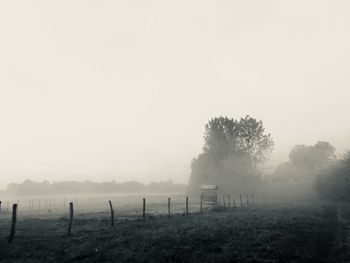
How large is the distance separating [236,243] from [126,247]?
25.0 feet

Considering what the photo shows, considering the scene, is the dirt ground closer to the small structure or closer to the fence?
the fence

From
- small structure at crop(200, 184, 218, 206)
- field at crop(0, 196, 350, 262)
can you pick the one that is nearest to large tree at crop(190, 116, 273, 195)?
small structure at crop(200, 184, 218, 206)

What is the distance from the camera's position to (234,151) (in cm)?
13188

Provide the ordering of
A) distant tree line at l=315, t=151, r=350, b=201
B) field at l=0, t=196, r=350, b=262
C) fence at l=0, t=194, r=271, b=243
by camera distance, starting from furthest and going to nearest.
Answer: distant tree line at l=315, t=151, r=350, b=201, fence at l=0, t=194, r=271, b=243, field at l=0, t=196, r=350, b=262

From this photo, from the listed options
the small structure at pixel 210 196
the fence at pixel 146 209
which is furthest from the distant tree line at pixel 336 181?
the small structure at pixel 210 196

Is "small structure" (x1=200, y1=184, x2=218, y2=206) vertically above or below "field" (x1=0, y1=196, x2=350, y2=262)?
above

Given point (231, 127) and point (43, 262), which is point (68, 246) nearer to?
point (43, 262)

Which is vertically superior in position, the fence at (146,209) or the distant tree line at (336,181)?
the distant tree line at (336,181)

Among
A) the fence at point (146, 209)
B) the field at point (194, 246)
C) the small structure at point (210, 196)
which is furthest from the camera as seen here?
the small structure at point (210, 196)

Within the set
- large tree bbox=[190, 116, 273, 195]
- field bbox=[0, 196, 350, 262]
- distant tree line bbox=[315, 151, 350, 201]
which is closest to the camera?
field bbox=[0, 196, 350, 262]

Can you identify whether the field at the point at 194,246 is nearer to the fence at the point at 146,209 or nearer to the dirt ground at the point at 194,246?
the dirt ground at the point at 194,246

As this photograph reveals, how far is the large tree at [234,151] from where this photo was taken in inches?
5143

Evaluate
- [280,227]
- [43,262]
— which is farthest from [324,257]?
[43,262]

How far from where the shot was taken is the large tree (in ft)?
429
